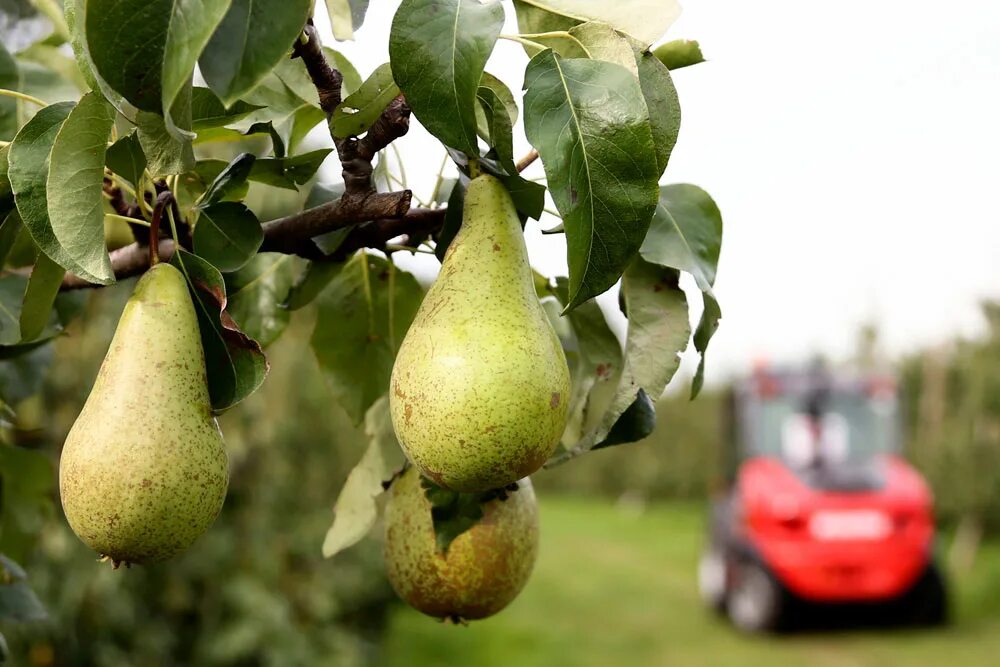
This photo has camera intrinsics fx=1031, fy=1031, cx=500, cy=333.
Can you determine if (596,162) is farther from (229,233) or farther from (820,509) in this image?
(820,509)

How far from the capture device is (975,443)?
32.7 ft

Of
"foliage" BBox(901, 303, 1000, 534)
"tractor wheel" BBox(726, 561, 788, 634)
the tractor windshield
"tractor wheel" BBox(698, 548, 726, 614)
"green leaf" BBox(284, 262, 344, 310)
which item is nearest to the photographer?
"green leaf" BBox(284, 262, 344, 310)

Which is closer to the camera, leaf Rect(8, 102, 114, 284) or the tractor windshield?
leaf Rect(8, 102, 114, 284)

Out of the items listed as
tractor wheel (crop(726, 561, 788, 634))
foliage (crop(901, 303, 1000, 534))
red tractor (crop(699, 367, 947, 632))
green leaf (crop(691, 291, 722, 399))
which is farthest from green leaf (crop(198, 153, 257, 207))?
foliage (crop(901, 303, 1000, 534))

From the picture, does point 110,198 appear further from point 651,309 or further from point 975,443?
point 975,443

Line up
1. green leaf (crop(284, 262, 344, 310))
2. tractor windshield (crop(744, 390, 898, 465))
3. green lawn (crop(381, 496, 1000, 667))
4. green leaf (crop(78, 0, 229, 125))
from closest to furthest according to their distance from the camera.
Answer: green leaf (crop(78, 0, 229, 125))
green leaf (crop(284, 262, 344, 310))
green lawn (crop(381, 496, 1000, 667))
tractor windshield (crop(744, 390, 898, 465))

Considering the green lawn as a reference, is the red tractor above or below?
above

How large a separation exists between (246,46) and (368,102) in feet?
0.59

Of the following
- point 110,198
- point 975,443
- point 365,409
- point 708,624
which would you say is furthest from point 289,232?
point 975,443

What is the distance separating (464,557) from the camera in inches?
39.2

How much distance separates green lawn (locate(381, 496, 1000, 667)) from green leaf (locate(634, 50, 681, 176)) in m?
5.71

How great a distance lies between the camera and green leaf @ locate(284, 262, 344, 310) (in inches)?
40.9

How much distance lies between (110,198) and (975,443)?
409 inches

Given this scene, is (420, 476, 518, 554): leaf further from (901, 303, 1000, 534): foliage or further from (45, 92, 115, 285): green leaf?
(901, 303, 1000, 534): foliage
